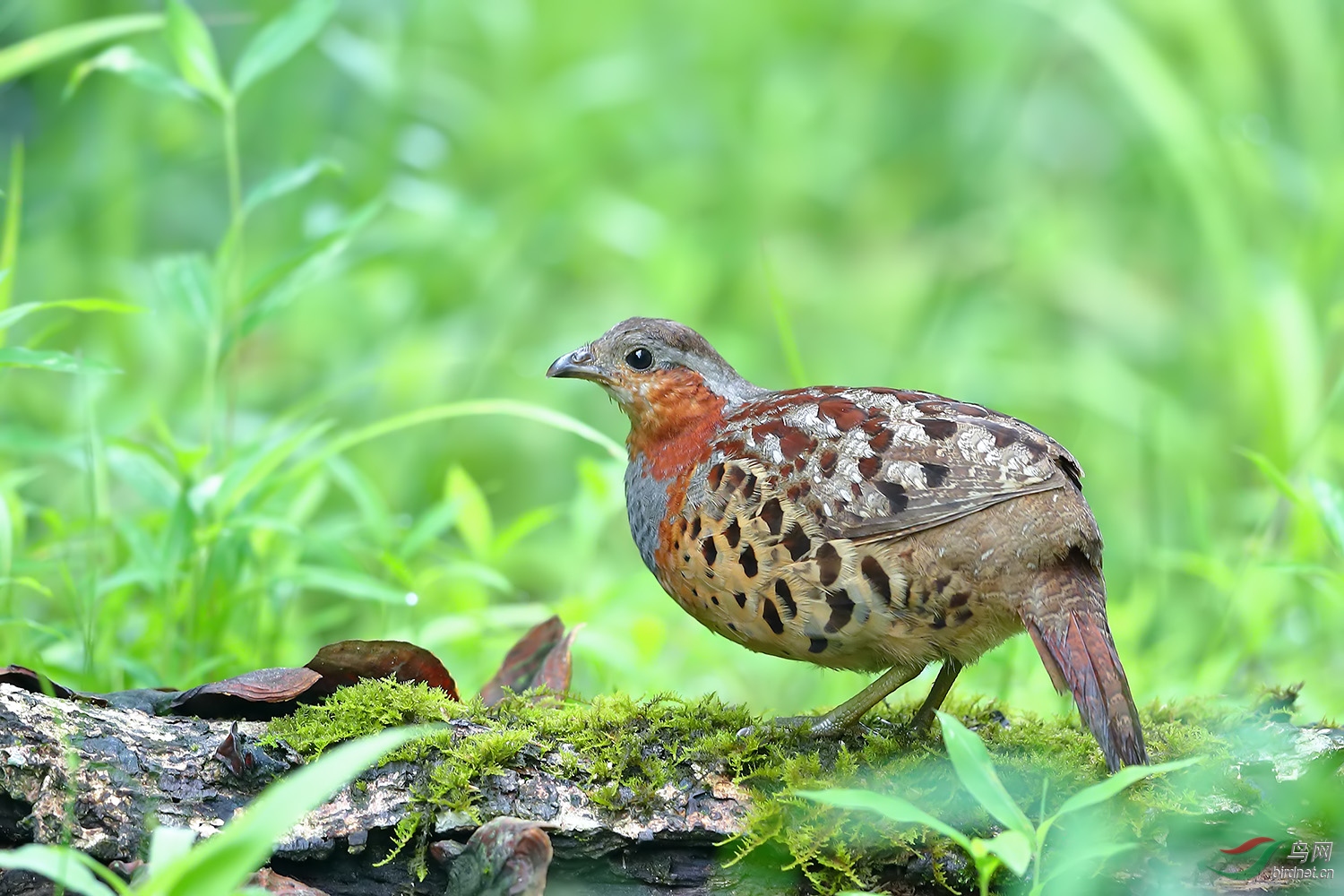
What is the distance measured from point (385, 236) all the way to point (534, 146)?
1808mm

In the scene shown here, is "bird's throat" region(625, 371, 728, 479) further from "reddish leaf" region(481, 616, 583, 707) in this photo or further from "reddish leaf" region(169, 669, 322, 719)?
"reddish leaf" region(169, 669, 322, 719)

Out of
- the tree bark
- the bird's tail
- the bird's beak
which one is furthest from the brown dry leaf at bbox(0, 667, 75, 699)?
the bird's tail

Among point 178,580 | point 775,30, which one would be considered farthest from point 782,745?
point 775,30

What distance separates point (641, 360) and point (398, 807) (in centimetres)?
192

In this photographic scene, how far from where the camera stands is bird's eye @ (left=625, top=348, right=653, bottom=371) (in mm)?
4477

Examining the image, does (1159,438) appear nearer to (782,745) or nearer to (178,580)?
(782,745)

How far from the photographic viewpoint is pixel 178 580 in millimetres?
4496

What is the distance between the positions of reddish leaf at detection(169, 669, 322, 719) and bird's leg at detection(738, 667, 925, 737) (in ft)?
4.30

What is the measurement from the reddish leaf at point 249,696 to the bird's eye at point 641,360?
5.26 feet

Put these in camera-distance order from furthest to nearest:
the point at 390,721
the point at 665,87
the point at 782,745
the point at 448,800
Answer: the point at 665,87 → the point at 782,745 → the point at 390,721 → the point at 448,800

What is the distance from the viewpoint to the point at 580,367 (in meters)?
4.51

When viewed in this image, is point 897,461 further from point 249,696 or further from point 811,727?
point 249,696

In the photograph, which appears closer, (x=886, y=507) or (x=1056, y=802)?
(x=1056, y=802)

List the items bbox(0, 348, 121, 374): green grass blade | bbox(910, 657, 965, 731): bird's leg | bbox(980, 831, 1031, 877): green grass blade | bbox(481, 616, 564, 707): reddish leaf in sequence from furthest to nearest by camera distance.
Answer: bbox(481, 616, 564, 707): reddish leaf, bbox(910, 657, 965, 731): bird's leg, bbox(0, 348, 121, 374): green grass blade, bbox(980, 831, 1031, 877): green grass blade
